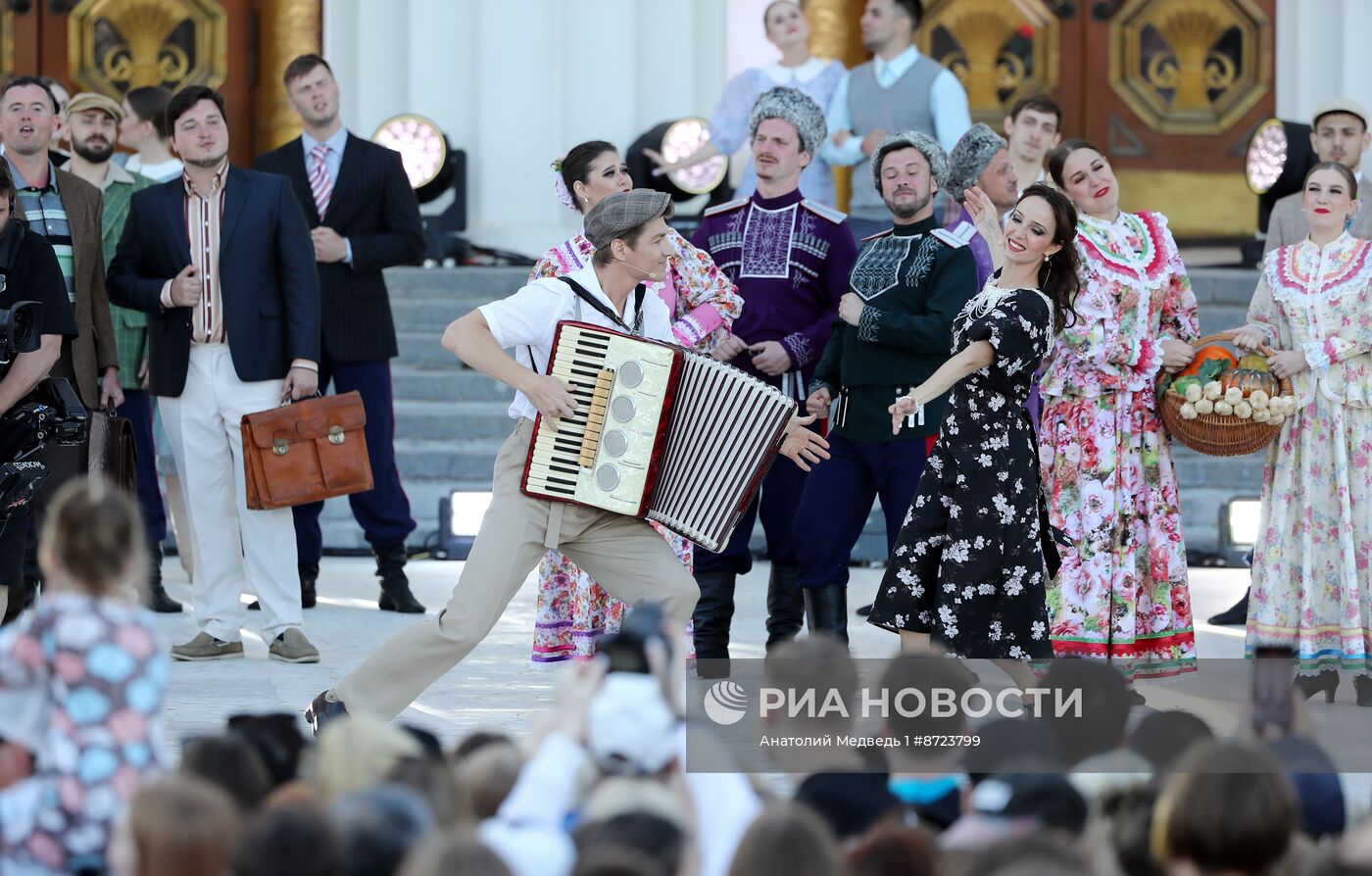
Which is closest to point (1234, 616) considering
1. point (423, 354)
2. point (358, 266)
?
Answer: point (358, 266)

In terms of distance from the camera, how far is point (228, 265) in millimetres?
7230

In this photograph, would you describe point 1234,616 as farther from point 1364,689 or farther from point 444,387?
point 444,387

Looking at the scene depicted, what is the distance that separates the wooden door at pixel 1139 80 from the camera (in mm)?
12930

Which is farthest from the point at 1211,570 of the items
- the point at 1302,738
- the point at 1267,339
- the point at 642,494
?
the point at 1302,738

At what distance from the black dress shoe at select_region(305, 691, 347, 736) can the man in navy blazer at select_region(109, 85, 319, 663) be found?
170 cm

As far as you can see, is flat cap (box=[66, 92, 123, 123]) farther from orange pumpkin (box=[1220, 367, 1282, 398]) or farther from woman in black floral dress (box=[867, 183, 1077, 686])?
orange pumpkin (box=[1220, 367, 1282, 398])

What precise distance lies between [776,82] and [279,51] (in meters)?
4.19

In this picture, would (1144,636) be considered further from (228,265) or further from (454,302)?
(454,302)

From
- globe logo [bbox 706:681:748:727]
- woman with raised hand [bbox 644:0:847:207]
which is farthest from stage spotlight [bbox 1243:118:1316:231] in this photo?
globe logo [bbox 706:681:748:727]

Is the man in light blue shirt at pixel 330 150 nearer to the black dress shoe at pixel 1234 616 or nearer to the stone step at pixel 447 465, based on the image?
the stone step at pixel 447 465

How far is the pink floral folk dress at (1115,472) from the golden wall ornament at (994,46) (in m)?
6.40

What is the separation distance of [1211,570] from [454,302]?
4.27 m

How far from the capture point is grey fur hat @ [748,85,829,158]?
741 centimetres

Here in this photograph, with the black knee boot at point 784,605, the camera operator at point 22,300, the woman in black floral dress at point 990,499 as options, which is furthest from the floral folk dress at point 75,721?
the black knee boot at point 784,605
